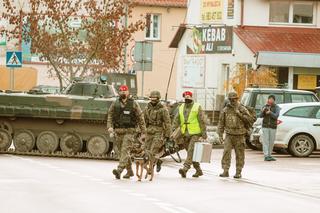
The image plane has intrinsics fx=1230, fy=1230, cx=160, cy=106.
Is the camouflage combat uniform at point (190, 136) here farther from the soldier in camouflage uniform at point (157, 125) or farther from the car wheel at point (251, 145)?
the car wheel at point (251, 145)

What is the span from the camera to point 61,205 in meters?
18.2

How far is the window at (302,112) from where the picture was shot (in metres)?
34.9

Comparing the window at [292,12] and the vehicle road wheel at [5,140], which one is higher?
the window at [292,12]

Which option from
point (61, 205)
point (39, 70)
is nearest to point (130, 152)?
point (61, 205)

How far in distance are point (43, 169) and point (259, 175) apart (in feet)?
15.9

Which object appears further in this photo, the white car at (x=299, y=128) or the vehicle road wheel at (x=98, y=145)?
the white car at (x=299, y=128)

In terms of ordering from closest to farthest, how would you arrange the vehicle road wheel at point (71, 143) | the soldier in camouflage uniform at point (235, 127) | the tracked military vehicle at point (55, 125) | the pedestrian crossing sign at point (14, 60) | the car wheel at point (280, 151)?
the soldier in camouflage uniform at point (235, 127) → the tracked military vehicle at point (55, 125) → the vehicle road wheel at point (71, 143) → the car wheel at point (280, 151) → the pedestrian crossing sign at point (14, 60)

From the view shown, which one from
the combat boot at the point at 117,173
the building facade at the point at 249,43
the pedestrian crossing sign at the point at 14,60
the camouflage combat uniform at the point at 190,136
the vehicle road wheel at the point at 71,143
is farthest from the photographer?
the building facade at the point at 249,43

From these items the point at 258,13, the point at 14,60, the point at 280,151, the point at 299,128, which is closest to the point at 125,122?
the point at 299,128

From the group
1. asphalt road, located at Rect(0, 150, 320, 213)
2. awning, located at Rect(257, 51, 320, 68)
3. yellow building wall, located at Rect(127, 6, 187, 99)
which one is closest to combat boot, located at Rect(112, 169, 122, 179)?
asphalt road, located at Rect(0, 150, 320, 213)

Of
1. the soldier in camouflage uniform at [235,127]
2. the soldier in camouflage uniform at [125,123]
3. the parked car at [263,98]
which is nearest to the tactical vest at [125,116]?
the soldier in camouflage uniform at [125,123]

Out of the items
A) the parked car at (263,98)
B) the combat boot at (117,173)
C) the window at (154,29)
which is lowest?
the combat boot at (117,173)

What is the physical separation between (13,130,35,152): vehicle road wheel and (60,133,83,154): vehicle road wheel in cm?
89

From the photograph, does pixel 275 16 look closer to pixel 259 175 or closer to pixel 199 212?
pixel 259 175
